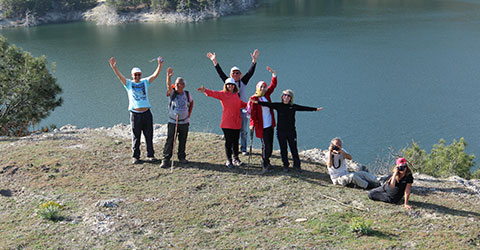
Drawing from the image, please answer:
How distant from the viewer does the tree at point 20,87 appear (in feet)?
49.6

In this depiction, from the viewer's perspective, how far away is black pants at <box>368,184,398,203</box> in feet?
24.1

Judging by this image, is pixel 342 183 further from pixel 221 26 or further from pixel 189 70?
pixel 221 26

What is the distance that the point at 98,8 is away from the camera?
74688 millimetres

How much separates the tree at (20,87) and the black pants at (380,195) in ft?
38.9

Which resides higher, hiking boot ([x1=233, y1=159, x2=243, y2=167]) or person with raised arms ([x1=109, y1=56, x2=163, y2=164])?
person with raised arms ([x1=109, y1=56, x2=163, y2=164])

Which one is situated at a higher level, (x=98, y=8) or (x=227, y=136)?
(x=98, y=8)

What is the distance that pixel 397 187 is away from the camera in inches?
285

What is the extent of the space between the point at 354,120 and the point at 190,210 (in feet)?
62.7

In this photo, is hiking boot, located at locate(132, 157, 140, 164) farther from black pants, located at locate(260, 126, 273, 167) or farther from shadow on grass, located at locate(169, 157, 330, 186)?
black pants, located at locate(260, 126, 273, 167)

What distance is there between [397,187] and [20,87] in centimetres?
1302

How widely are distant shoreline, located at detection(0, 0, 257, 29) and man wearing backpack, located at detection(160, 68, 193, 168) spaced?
6018cm

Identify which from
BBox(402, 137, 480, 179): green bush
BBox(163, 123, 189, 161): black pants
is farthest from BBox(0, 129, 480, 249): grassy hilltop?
BBox(402, 137, 480, 179): green bush

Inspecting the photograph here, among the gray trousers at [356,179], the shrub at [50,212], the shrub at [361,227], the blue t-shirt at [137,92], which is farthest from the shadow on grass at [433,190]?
the shrub at [50,212]

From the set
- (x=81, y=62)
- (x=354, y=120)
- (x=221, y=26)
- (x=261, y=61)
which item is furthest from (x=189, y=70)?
(x=221, y=26)
